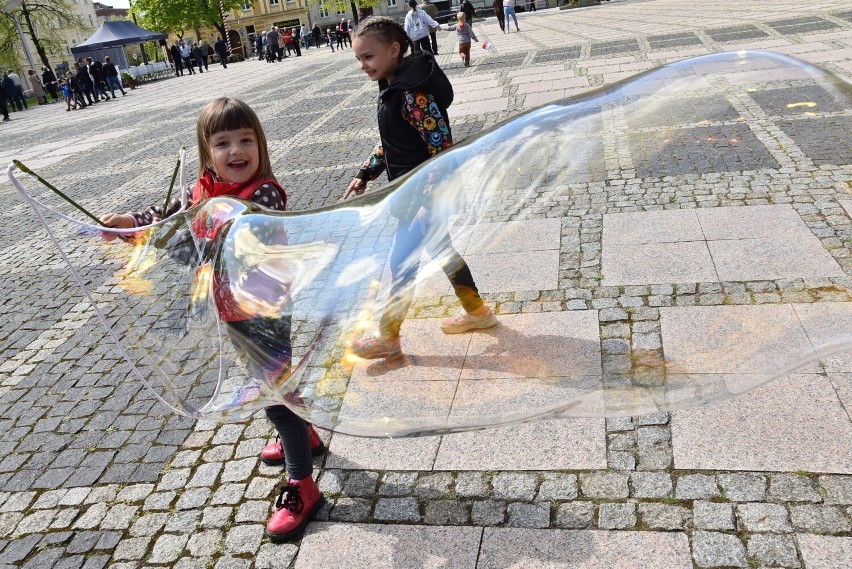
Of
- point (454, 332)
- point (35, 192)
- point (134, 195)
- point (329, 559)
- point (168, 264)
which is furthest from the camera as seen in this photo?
point (35, 192)

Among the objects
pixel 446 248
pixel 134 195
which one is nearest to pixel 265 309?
pixel 446 248

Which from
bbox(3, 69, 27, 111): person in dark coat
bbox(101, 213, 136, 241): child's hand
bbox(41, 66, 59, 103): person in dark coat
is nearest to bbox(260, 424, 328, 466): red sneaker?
bbox(101, 213, 136, 241): child's hand

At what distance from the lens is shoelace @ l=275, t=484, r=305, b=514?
2881 mm

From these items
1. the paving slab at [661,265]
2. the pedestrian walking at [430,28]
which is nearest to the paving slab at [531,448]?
the paving slab at [661,265]

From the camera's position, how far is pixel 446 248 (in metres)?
2.15

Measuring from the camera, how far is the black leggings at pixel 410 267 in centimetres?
208

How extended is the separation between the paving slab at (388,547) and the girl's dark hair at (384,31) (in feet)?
7.11

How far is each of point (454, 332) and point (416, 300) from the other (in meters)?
0.18

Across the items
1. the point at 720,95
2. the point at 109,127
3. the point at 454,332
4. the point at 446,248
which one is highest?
the point at 720,95

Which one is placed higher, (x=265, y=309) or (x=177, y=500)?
(x=265, y=309)

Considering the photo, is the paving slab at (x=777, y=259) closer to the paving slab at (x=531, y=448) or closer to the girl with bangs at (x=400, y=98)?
the paving slab at (x=531, y=448)

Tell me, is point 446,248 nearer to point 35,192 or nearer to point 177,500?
point 177,500

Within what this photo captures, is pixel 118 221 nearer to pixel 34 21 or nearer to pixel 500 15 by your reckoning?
pixel 500 15

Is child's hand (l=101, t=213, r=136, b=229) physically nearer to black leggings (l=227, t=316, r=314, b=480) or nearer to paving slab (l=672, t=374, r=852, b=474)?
black leggings (l=227, t=316, r=314, b=480)
